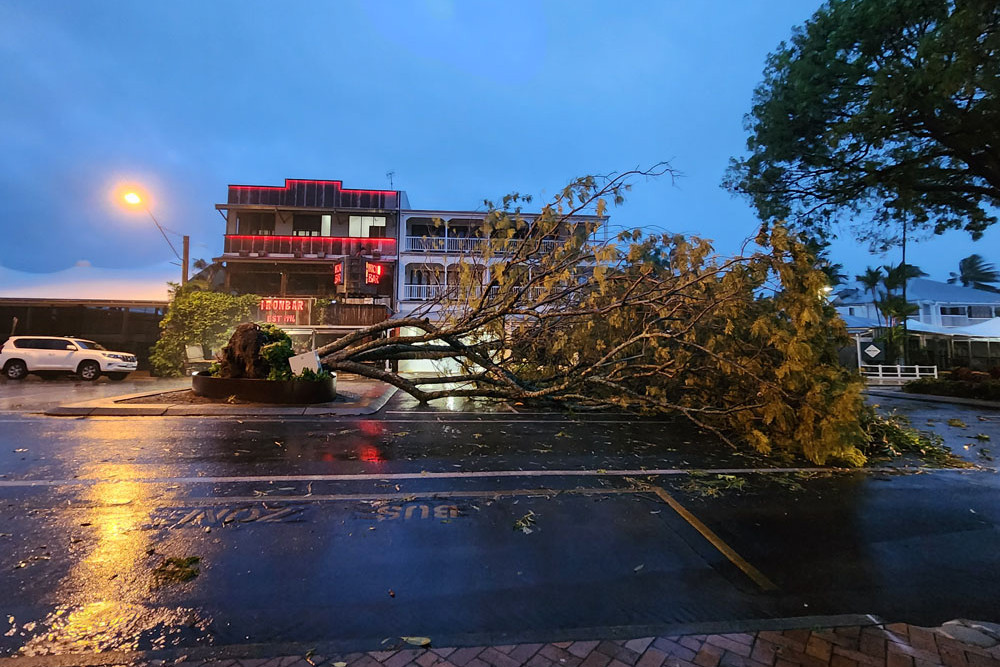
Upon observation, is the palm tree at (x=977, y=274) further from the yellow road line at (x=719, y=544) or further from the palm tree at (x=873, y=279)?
the yellow road line at (x=719, y=544)

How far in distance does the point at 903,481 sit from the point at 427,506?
5.37 m

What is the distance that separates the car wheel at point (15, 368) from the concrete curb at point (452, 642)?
20.9 metres

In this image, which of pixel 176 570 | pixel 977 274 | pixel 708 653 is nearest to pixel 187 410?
pixel 176 570

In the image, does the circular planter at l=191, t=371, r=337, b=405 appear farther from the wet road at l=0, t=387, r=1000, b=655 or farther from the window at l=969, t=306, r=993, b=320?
the window at l=969, t=306, r=993, b=320

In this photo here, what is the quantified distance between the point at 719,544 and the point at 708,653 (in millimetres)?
1482

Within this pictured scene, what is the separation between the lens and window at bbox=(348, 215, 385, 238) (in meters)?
29.1

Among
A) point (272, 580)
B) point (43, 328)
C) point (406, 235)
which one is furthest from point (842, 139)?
point (43, 328)

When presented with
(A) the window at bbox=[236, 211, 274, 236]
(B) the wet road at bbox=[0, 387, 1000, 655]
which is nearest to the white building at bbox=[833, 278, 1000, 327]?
(A) the window at bbox=[236, 211, 274, 236]

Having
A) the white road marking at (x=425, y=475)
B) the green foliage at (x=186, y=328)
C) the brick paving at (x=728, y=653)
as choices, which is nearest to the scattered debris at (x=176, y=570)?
the brick paving at (x=728, y=653)

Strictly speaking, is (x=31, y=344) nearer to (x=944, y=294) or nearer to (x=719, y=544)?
(x=719, y=544)

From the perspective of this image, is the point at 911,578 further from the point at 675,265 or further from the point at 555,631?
the point at 675,265

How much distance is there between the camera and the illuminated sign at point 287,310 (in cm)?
2322

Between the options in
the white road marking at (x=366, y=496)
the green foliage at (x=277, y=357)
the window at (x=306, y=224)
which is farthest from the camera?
the window at (x=306, y=224)

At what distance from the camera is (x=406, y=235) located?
1129 inches
